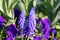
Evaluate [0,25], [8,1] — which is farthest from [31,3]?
[0,25]

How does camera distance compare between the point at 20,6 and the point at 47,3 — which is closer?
the point at 20,6

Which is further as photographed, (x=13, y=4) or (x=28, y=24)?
(x=13, y=4)

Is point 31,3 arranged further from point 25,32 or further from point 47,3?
point 25,32

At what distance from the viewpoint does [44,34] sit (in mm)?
2258

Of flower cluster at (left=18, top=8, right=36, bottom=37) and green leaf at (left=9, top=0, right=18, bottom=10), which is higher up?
green leaf at (left=9, top=0, right=18, bottom=10)

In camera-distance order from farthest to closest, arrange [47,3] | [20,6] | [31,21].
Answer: [47,3], [20,6], [31,21]

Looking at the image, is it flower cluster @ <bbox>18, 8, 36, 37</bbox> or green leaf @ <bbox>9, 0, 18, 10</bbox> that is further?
green leaf @ <bbox>9, 0, 18, 10</bbox>

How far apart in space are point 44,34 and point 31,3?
0.73 metres

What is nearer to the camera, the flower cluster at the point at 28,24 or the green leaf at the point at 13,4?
the flower cluster at the point at 28,24

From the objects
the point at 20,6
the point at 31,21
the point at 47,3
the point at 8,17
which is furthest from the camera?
the point at 47,3

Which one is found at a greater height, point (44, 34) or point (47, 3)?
point (47, 3)

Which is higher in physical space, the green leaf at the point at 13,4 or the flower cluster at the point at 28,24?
the green leaf at the point at 13,4

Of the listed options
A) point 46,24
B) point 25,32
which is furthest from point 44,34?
point 25,32

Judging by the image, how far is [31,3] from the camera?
9.46ft
